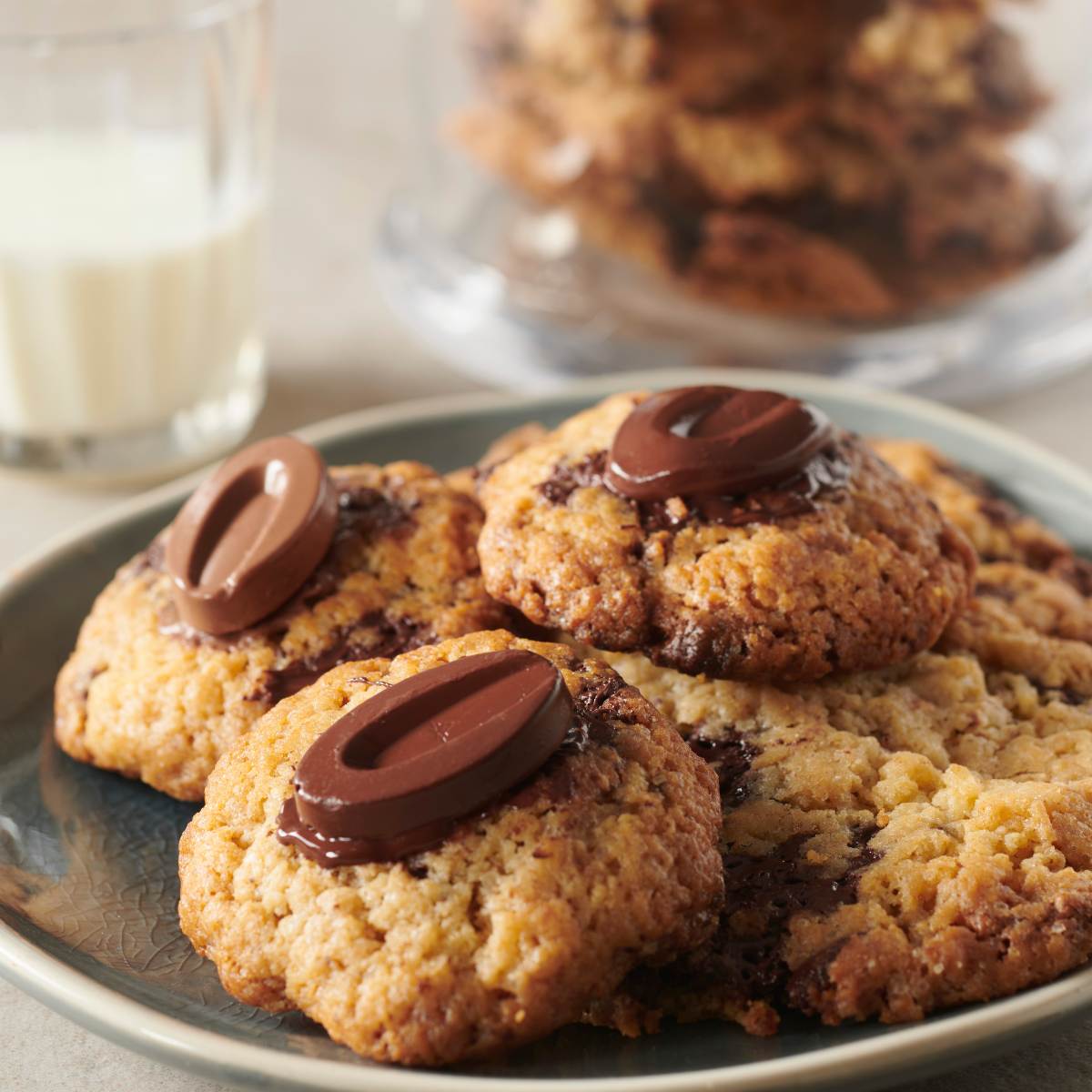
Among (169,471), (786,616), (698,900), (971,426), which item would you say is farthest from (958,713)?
(169,471)

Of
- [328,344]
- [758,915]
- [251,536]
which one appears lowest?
[328,344]

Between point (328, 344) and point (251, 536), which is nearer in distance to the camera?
point (251, 536)

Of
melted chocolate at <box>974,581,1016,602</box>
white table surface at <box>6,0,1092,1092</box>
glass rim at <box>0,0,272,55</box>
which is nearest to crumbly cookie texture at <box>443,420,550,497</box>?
melted chocolate at <box>974,581,1016,602</box>

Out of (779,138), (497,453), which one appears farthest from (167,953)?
(779,138)

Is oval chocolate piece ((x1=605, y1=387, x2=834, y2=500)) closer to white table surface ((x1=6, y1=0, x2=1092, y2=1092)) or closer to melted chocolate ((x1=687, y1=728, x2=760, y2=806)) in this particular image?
melted chocolate ((x1=687, y1=728, x2=760, y2=806))

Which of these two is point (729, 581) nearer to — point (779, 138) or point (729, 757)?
point (729, 757)

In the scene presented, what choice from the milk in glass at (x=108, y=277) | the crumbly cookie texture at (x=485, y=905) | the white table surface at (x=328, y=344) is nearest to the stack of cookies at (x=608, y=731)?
the crumbly cookie texture at (x=485, y=905)

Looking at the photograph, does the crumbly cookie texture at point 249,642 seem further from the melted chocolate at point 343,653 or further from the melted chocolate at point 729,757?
the melted chocolate at point 729,757
